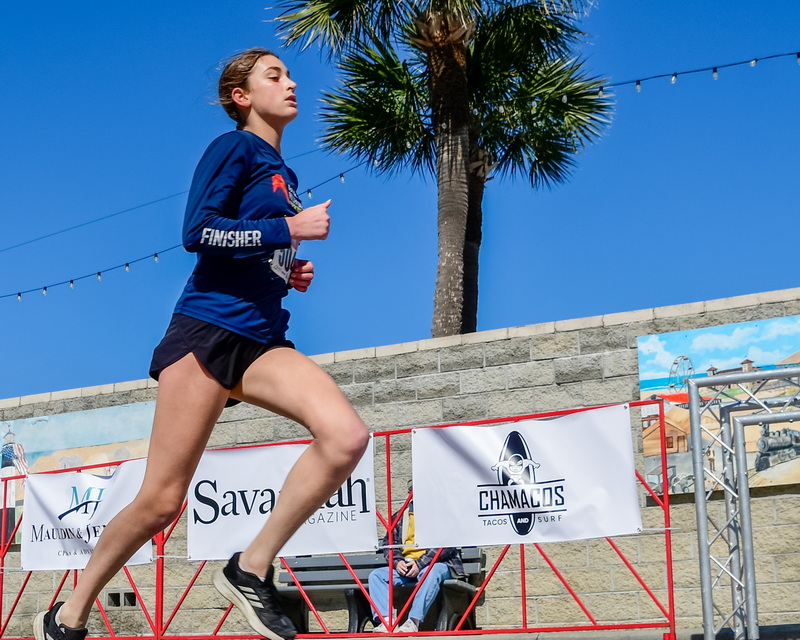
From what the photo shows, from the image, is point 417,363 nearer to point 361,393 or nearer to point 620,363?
point 361,393

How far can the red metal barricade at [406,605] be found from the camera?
7.13m

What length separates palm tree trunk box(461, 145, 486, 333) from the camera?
14.3 m

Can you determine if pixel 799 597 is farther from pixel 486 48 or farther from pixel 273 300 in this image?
pixel 486 48

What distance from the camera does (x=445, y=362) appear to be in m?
9.45

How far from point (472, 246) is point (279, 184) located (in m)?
11.7

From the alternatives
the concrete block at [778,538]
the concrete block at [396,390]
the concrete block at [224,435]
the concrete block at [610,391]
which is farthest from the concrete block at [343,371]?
the concrete block at [778,538]

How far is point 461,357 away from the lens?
30.8 feet

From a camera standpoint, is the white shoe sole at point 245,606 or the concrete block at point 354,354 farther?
the concrete block at point 354,354

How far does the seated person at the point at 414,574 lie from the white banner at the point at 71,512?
1.73 meters

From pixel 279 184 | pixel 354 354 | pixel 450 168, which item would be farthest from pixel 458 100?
pixel 279 184

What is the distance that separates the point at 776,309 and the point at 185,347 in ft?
19.8

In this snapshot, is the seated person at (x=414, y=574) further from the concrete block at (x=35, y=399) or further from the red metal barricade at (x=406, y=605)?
the concrete block at (x=35, y=399)

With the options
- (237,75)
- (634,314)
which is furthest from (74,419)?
(237,75)

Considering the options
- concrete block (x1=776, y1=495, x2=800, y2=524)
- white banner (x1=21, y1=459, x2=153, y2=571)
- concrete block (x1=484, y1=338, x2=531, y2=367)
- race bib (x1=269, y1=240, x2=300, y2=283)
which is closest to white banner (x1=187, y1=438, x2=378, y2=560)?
white banner (x1=21, y1=459, x2=153, y2=571)
